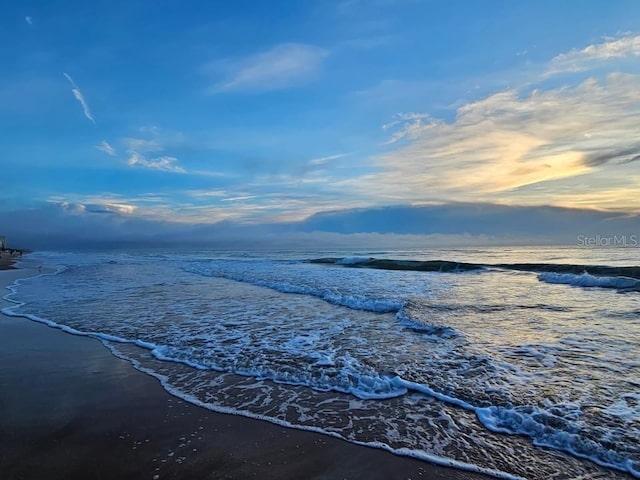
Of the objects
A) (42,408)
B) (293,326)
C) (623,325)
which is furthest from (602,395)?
(42,408)

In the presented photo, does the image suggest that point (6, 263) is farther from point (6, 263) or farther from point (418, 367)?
point (418, 367)

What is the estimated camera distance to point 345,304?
13281 mm

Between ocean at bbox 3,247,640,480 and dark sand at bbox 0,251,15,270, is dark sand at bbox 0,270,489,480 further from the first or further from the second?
Answer: dark sand at bbox 0,251,15,270

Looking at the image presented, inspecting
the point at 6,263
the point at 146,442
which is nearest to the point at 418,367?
the point at 146,442

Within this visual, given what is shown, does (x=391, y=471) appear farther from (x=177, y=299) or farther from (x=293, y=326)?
(x=177, y=299)

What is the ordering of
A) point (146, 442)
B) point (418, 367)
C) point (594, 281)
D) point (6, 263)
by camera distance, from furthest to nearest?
point (6, 263)
point (594, 281)
point (418, 367)
point (146, 442)

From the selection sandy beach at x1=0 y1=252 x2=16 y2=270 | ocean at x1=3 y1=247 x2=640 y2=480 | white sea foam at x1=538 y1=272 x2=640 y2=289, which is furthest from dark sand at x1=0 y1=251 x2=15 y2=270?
white sea foam at x1=538 y1=272 x2=640 y2=289

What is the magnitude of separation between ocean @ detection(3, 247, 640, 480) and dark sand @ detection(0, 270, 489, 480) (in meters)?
0.29

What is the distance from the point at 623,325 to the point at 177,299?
13.7m

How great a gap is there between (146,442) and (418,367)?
4.25 meters

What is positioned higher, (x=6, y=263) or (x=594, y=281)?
(x=594, y=281)

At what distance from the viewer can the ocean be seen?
4023 mm

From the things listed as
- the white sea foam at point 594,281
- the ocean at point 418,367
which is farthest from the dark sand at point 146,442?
the white sea foam at point 594,281

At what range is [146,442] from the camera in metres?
3.87
